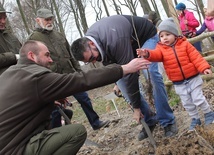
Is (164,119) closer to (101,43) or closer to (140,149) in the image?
(140,149)

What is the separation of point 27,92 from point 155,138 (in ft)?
6.41

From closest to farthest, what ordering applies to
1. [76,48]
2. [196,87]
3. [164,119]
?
[76,48] → [196,87] → [164,119]

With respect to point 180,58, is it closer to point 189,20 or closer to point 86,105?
point 86,105

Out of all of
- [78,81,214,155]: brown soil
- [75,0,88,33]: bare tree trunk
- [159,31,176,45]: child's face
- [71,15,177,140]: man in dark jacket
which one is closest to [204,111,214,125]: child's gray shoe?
[78,81,214,155]: brown soil

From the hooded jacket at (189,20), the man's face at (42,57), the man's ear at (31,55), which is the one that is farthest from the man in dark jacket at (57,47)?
the hooded jacket at (189,20)

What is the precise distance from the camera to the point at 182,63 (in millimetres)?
3504

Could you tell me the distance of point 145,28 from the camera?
3.73 metres

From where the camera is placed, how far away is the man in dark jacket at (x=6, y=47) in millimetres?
4070

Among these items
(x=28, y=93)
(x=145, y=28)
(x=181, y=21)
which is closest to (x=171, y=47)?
(x=145, y=28)

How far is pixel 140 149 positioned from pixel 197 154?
93cm

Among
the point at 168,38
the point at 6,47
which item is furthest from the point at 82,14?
the point at 168,38

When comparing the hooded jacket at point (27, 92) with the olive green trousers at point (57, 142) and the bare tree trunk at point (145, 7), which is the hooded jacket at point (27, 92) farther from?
the bare tree trunk at point (145, 7)

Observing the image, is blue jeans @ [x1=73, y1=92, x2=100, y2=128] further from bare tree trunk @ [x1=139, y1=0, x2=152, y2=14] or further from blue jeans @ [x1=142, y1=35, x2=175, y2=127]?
bare tree trunk @ [x1=139, y1=0, x2=152, y2=14]

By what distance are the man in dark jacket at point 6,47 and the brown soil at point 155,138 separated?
163 centimetres
